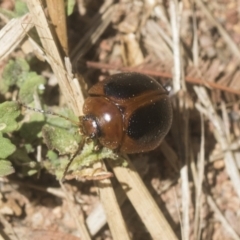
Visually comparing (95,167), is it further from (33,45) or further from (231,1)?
(231,1)

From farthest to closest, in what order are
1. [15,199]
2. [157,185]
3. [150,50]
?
[150,50]
[157,185]
[15,199]

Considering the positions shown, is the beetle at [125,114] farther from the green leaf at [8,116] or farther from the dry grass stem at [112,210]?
the green leaf at [8,116]

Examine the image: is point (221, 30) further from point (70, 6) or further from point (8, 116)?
point (8, 116)

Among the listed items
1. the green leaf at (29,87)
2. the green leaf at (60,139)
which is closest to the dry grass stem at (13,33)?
the green leaf at (29,87)

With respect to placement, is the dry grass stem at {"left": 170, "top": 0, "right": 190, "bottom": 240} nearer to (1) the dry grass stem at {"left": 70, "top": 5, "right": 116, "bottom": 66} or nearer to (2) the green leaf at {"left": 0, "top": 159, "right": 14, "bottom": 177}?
(1) the dry grass stem at {"left": 70, "top": 5, "right": 116, "bottom": 66}

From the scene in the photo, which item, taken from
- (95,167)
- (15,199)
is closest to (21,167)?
(15,199)
